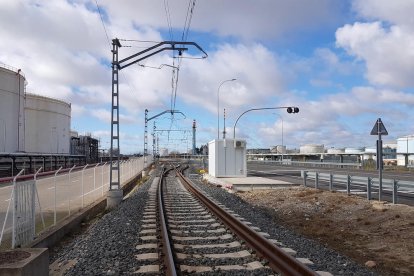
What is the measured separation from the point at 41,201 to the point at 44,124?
73.6 m

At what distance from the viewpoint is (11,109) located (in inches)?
2377

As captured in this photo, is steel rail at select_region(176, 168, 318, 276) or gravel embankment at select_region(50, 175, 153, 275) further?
gravel embankment at select_region(50, 175, 153, 275)

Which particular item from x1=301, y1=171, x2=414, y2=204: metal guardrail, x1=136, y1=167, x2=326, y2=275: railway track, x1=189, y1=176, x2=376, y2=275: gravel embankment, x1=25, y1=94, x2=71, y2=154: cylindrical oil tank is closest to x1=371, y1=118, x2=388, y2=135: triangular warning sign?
x1=301, y1=171, x2=414, y2=204: metal guardrail

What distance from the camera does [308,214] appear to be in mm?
16703

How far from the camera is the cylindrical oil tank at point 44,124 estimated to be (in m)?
79.2

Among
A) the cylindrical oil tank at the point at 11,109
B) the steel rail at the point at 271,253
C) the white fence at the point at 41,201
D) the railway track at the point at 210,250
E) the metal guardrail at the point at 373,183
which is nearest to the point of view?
the steel rail at the point at 271,253

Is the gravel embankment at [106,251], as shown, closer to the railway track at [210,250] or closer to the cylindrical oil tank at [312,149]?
the railway track at [210,250]

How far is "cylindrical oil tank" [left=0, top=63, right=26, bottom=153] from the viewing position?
191 ft

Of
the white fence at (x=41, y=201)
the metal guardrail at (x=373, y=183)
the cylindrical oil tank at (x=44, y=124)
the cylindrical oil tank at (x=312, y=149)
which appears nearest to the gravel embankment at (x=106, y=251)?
the white fence at (x=41, y=201)

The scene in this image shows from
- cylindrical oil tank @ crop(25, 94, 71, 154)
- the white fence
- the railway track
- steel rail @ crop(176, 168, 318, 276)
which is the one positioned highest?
cylindrical oil tank @ crop(25, 94, 71, 154)

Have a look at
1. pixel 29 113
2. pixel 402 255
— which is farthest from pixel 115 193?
pixel 29 113

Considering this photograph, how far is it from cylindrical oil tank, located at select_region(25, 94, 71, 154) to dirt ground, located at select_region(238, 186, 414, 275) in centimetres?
6510

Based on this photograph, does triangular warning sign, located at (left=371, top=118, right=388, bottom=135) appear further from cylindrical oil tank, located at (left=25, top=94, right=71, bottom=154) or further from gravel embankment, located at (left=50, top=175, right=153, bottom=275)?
cylindrical oil tank, located at (left=25, top=94, right=71, bottom=154)

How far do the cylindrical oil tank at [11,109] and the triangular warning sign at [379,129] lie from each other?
50073 mm
